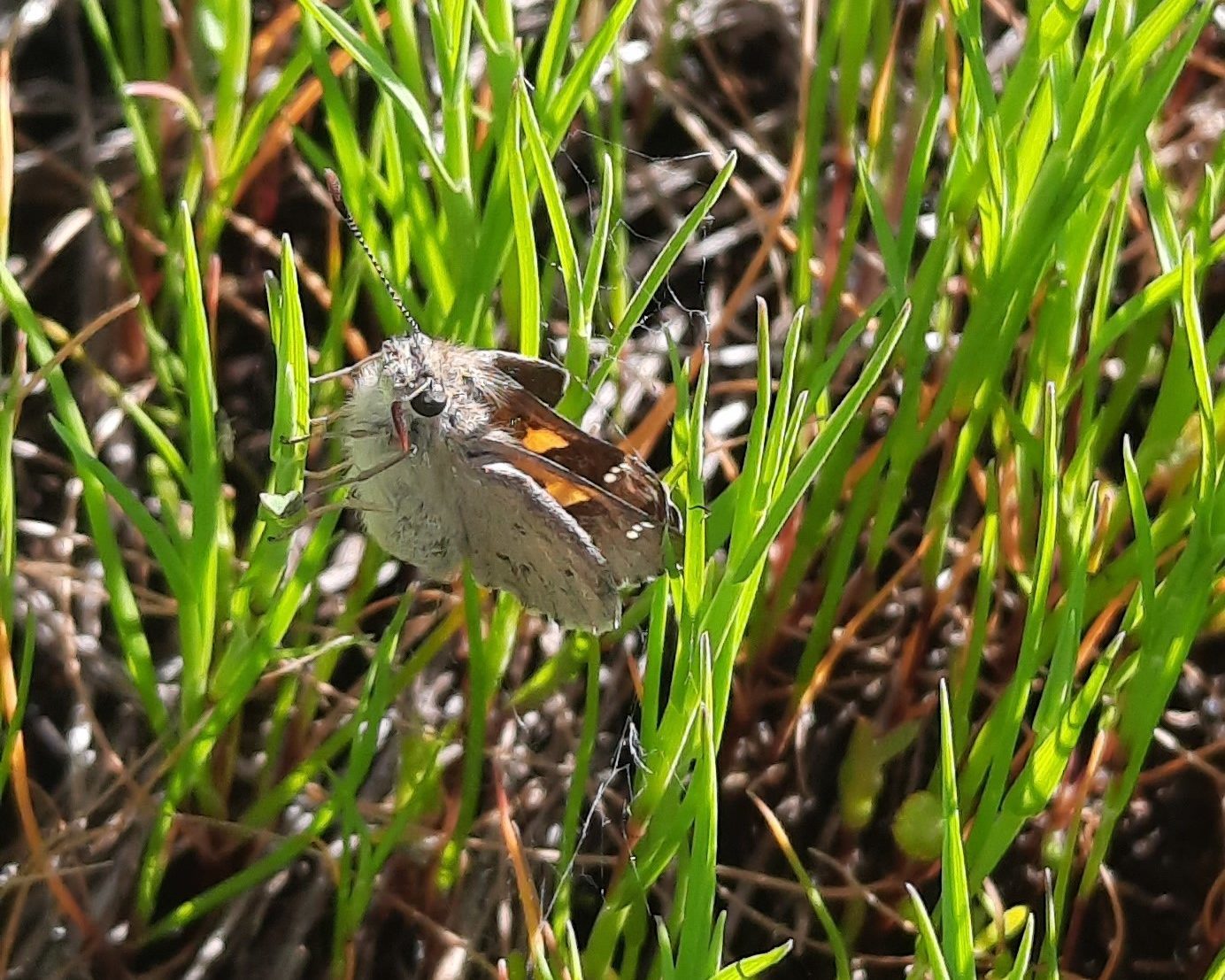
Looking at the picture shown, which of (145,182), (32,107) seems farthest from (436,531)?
(32,107)

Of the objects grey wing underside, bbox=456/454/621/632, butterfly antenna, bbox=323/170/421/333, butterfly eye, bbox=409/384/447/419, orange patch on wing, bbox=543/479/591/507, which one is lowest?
grey wing underside, bbox=456/454/621/632

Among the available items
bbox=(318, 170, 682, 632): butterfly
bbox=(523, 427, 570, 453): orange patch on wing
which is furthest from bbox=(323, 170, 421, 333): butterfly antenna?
bbox=(523, 427, 570, 453): orange patch on wing

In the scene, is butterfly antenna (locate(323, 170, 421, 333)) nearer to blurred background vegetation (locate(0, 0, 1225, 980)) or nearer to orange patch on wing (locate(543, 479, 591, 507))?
blurred background vegetation (locate(0, 0, 1225, 980))

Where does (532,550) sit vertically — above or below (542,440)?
below

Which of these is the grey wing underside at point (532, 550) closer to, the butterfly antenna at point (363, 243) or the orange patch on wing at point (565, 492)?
the orange patch on wing at point (565, 492)

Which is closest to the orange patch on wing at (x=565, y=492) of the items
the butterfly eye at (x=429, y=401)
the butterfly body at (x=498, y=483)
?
the butterfly body at (x=498, y=483)

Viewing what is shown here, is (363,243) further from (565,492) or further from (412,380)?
(565,492)

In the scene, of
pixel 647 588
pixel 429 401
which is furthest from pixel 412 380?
pixel 647 588
